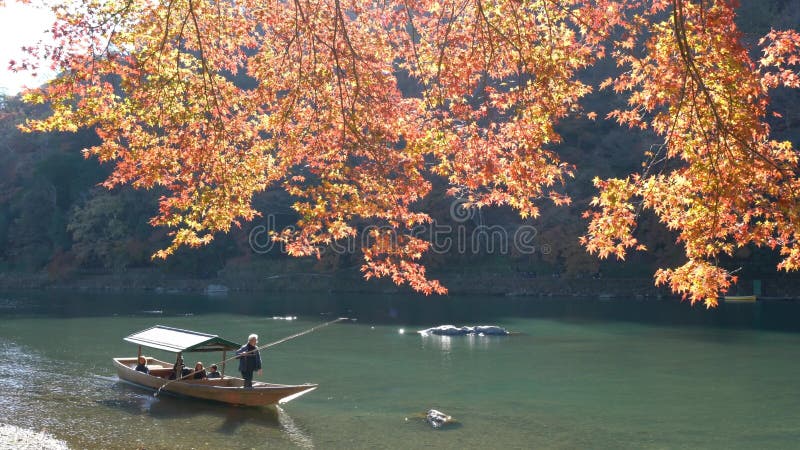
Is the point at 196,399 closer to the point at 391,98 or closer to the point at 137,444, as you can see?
the point at 137,444

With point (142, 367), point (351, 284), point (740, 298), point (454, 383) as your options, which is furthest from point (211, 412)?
point (351, 284)

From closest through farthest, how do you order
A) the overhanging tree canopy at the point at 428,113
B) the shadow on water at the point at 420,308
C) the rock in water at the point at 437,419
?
the overhanging tree canopy at the point at 428,113
the rock in water at the point at 437,419
the shadow on water at the point at 420,308

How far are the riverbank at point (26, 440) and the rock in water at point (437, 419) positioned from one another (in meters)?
6.91

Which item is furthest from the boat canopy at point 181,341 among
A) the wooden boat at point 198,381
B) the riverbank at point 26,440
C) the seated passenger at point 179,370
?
the riverbank at point 26,440

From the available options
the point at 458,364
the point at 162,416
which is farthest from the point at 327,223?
the point at 458,364

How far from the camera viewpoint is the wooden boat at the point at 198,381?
15.9 m

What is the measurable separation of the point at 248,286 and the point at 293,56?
139ft

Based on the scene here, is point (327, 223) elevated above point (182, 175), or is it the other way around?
point (182, 175)

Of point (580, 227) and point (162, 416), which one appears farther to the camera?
point (580, 227)

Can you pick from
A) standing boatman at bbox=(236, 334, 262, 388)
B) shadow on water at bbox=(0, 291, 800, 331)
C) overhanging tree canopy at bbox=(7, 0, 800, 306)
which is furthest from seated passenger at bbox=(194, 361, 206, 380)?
shadow on water at bbox=(0, 291, 800, 331)

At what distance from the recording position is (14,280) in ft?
187

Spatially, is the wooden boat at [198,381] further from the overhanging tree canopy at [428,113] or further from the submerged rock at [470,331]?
the submerged rock at [470,331]

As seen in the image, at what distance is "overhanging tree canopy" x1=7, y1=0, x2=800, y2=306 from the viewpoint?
7980mm

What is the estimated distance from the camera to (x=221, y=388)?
16188 mm
